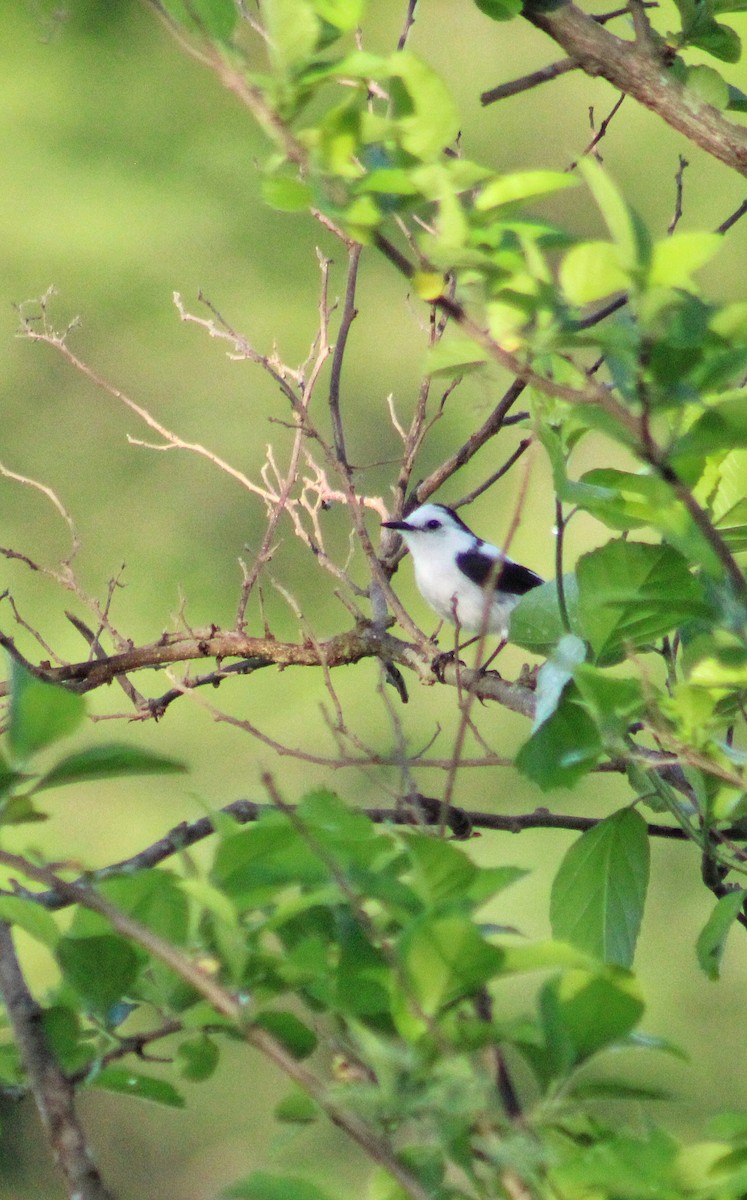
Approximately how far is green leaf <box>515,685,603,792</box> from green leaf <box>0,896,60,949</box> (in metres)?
0.42

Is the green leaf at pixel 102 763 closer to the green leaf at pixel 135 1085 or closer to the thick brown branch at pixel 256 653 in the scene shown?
the green leaf at pixel 135 1085

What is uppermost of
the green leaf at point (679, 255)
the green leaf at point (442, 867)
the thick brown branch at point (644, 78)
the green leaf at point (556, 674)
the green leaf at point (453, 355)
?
the thick brown branch at point (644, 78)

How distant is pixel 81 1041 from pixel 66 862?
0.52 ft

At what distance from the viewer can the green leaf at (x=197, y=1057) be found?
0.76m

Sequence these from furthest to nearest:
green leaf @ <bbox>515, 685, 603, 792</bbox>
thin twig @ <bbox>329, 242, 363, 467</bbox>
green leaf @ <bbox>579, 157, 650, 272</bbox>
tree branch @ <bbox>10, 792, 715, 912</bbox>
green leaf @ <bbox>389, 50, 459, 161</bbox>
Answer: thin twig @ <bbox>329, 242, 363, 467</bbox>, tree branch @ <bbox>10, 792, 715, 912</bbox>, green leaf @ <bbox>515, 685, 603, 792</bbox>, green leaf @ <bbox>389, 50, 459, 161</bbox>, green leaf @ <bbox>579, 157, 650, 272</bbox>

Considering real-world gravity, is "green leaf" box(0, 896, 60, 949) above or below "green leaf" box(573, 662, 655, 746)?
below

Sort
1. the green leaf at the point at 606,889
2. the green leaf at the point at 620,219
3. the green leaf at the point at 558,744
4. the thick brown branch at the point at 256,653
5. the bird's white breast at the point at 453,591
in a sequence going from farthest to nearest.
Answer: the bird's white breast at the point at 453,591 < the thick brown branch at the point at 256,653 < the green leaf at the point at 606,889 < the green leaf at the point at 558,744 < the green leaf at the point at 620,219

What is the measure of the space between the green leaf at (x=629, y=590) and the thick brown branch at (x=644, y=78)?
1.58 feet

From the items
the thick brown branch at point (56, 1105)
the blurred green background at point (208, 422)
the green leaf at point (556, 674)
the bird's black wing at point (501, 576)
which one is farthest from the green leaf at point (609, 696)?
the blurred green background at point (208, 422)

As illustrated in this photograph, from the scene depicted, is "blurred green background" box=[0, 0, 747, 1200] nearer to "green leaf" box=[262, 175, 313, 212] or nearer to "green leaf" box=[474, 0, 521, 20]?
"green leaf" box=[474, 0, 521, 20]

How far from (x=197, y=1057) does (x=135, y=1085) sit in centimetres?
5

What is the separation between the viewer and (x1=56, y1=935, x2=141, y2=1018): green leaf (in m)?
0.73

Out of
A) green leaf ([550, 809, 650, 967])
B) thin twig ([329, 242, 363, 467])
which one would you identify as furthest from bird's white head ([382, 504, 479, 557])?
green leaf ([550, 809, 650, 967])

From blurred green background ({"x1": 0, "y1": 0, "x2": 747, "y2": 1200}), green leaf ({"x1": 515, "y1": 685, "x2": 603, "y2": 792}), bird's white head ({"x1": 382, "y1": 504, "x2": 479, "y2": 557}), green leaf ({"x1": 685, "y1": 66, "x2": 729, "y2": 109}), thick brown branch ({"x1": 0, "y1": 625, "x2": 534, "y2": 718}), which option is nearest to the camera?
green leaf ({"x1": 515, "y1": 685, "x2": 603, "y2": 792})
